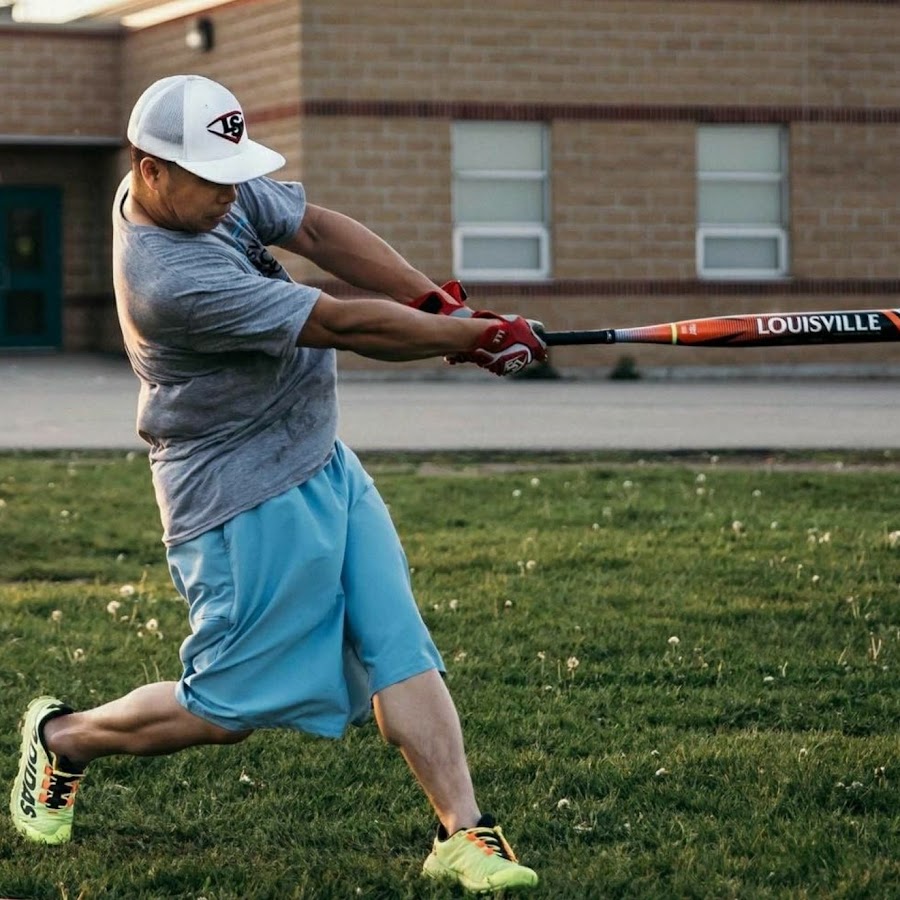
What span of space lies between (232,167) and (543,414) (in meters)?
13.1

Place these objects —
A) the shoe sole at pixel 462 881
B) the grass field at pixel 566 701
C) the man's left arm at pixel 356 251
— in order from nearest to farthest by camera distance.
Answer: the shoe sole at pixel 462 881 → the grass field at pixel 566 701 → the man's left arm at pixel 356 251

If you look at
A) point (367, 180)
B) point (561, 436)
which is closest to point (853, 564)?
point (561, 436)

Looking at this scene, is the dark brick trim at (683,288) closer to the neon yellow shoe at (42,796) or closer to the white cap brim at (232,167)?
the neon yellow shoe at (42,796)

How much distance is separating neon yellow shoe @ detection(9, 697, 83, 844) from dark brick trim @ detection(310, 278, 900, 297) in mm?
18223

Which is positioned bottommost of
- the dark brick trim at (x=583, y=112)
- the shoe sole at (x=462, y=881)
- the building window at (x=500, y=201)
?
the shoe sole at (x=462, y=881)

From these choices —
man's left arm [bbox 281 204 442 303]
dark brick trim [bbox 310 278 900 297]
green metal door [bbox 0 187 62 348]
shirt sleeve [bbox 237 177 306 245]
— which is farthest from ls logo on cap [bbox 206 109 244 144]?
green metal door [bbox 0 187 62 348]

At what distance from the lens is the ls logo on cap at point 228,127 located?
4418mm

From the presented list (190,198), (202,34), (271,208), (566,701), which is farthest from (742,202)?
(190,198)

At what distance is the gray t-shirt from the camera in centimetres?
441

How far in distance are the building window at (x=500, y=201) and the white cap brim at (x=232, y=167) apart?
19.6 metres

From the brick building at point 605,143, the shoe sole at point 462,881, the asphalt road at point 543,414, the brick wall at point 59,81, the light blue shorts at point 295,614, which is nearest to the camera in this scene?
the shoe sole at point 462,881

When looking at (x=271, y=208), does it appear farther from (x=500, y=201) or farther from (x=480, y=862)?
(x=500, y=201)

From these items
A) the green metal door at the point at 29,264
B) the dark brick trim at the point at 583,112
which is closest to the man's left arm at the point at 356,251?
the dark brick trim at the point at 583,112

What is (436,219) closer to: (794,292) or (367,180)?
(367,180)
